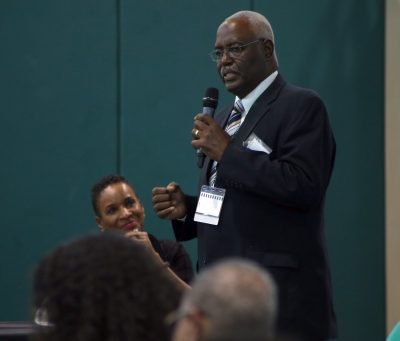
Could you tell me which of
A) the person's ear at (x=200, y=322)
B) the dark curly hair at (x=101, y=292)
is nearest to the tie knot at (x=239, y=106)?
the dark curly hair at (x=101, y=292)

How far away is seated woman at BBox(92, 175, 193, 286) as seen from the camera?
4250 millimetres

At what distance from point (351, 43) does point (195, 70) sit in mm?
833

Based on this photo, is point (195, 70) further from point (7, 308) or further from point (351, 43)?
point (7, 308)

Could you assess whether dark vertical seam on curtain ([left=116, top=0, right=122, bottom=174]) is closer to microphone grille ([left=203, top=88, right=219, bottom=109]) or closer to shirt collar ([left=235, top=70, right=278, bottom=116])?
microphone grille ([left=203, top=88, right=219, bottom=109])

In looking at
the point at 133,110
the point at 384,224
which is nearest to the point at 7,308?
the point at 133,110

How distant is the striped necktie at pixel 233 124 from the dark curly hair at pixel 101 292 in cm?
169

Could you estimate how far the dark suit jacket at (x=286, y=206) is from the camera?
313cm

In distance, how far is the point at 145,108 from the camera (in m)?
5.23

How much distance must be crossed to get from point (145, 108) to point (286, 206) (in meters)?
2.17

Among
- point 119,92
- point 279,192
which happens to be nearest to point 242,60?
point 279,192

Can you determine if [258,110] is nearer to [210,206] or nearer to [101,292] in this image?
[210,206]

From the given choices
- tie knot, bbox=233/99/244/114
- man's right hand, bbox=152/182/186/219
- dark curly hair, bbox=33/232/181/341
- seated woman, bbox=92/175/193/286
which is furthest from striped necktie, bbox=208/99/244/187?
dark curly hair, bbox=33/232/181/341

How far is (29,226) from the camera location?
17.0ft

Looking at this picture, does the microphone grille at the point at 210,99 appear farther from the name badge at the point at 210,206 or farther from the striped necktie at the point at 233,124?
the name badge at the point at 210,206
